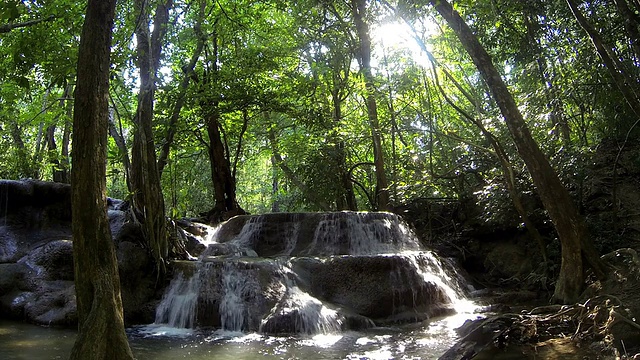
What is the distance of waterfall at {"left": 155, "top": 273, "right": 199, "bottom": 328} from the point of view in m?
8.78

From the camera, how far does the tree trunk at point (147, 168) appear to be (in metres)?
9.52

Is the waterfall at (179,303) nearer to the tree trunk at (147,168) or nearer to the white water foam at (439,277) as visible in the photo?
the tree trunk at (147,168)

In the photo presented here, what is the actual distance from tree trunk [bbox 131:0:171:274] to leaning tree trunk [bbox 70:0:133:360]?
194 inches

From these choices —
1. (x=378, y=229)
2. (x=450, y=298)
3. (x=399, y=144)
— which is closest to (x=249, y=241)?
(x=378, y=229)

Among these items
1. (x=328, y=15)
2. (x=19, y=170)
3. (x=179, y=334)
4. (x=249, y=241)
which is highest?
Answer: (x=328, y=15)

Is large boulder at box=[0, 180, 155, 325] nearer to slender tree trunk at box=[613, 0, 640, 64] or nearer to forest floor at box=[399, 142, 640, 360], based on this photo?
forest floor at box=[399, 142, 640, 360]

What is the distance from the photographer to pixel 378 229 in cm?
1230

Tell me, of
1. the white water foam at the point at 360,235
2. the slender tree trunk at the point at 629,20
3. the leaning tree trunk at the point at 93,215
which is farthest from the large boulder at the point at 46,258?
the slender tree trunk at the point at 629,20

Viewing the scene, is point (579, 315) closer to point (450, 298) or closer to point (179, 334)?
point (450, 298)

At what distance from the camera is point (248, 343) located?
7234mm

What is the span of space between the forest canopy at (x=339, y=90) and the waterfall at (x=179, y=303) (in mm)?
1706

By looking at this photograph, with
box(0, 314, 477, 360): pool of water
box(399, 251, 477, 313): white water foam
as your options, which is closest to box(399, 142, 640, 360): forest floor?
box(399, 251, 477, 313): white water foam

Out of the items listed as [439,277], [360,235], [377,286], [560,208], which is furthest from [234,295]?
[560,208]

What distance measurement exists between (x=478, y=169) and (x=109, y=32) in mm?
9613
